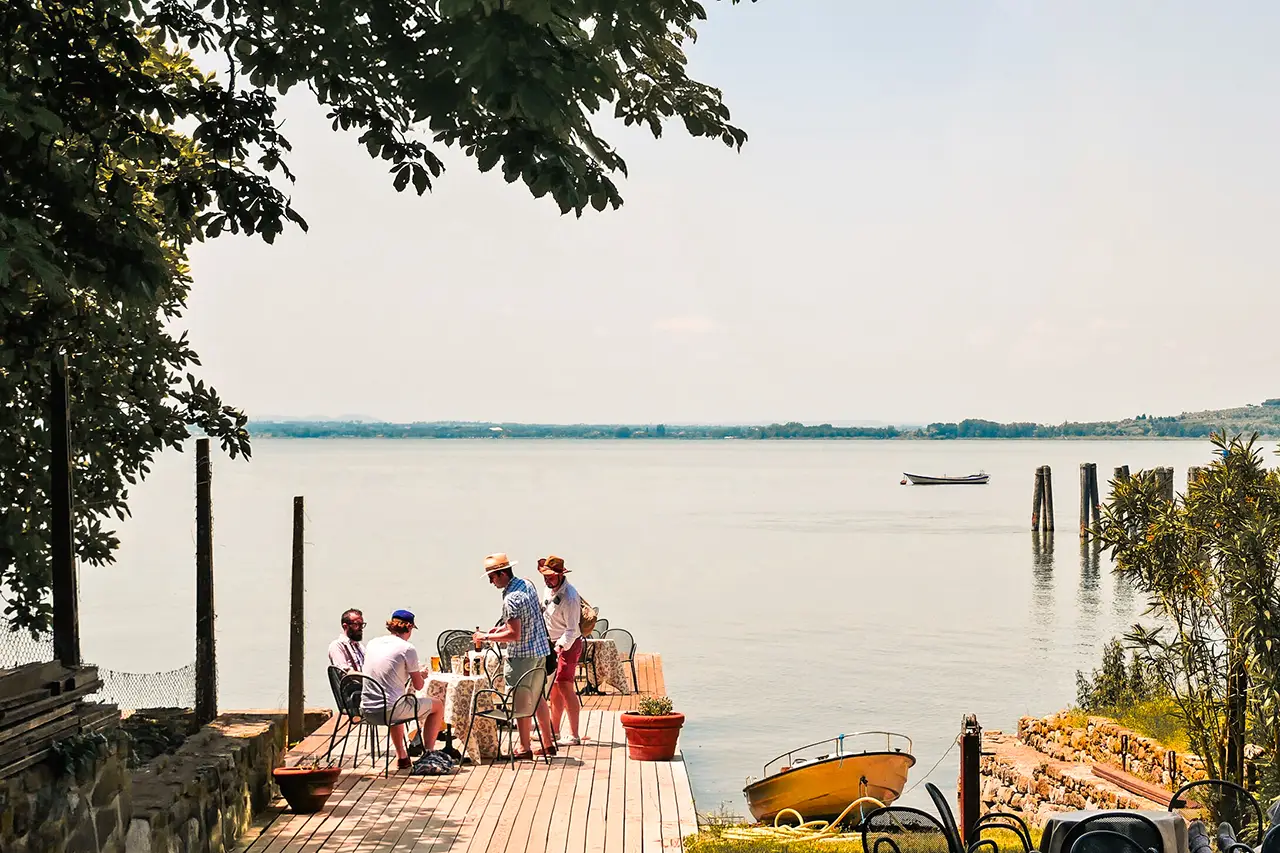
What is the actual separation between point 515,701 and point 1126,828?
563 centimetres

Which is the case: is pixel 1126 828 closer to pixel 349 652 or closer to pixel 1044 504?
pixel 349 652

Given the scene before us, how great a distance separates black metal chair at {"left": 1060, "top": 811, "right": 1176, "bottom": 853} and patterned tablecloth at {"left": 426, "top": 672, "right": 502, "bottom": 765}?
19.1 ft

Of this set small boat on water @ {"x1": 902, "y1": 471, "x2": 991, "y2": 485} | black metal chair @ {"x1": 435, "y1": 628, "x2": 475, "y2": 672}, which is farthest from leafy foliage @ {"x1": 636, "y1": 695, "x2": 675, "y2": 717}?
small boat on water @ {"x1": 902, "y1": 471, "x2": 991, "y2": 485}

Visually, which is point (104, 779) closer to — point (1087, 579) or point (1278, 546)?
point (1278, 546)

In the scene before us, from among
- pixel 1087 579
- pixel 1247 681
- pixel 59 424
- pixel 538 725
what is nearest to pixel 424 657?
pixel 538 725

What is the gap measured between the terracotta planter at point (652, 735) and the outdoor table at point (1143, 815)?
500cm

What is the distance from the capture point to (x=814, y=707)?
2520cm

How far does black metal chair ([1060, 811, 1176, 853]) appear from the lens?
19.8ft

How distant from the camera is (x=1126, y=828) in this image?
6086 mm

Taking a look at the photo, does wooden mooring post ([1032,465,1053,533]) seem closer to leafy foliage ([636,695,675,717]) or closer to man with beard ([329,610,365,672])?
leafy foliage ([636,695,675,717])

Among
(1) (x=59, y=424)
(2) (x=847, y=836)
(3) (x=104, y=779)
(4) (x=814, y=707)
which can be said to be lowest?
(4) (x=814, y=707)

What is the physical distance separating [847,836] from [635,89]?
6414 mm

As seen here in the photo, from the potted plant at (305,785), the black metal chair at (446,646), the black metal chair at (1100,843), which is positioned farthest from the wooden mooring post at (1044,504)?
the black metal chair at (1100,843)

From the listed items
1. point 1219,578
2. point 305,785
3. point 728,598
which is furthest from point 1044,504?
point 305,785
